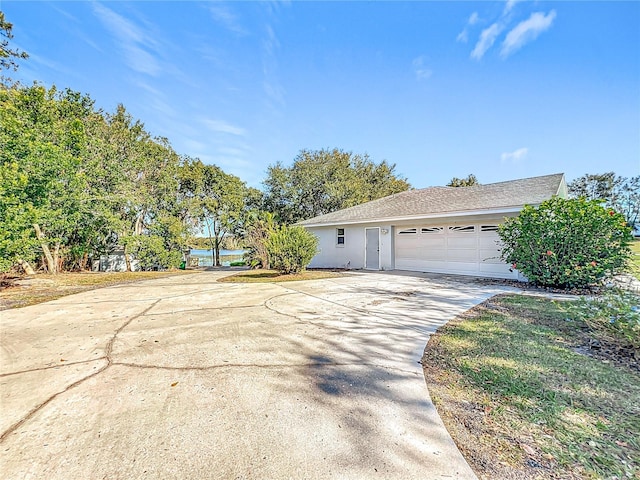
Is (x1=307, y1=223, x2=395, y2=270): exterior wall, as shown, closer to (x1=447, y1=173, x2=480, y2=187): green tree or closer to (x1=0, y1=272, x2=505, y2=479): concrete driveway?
(x1=0, y1=272, x2=505, y2=479): concrete driveway

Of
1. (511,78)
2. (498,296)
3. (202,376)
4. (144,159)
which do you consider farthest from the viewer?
(144,159)

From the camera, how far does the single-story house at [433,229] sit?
10.3 m

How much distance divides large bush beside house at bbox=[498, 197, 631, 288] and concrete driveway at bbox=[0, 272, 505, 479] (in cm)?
497

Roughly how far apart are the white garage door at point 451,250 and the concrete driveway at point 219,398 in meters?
6.90

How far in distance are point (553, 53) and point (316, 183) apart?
15576 mm

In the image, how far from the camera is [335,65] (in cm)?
1205

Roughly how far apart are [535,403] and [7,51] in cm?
1892

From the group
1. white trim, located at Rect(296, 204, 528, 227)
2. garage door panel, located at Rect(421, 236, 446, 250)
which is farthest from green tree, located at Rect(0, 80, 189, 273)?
garage door panel, located at Rect(421, 236, 446, 250)

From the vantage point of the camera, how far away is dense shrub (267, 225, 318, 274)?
10.4m

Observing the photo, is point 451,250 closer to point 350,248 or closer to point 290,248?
point 350,248

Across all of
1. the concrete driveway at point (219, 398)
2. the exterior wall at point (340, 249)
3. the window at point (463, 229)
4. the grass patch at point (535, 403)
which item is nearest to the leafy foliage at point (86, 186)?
the concrete driveway at point (219, 398)

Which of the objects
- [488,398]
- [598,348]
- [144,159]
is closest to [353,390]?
[488,398]

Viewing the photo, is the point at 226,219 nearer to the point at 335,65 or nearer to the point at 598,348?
the point at 335,65

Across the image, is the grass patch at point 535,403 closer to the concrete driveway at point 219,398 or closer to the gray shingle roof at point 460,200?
the concrete driveway at point 219,398
